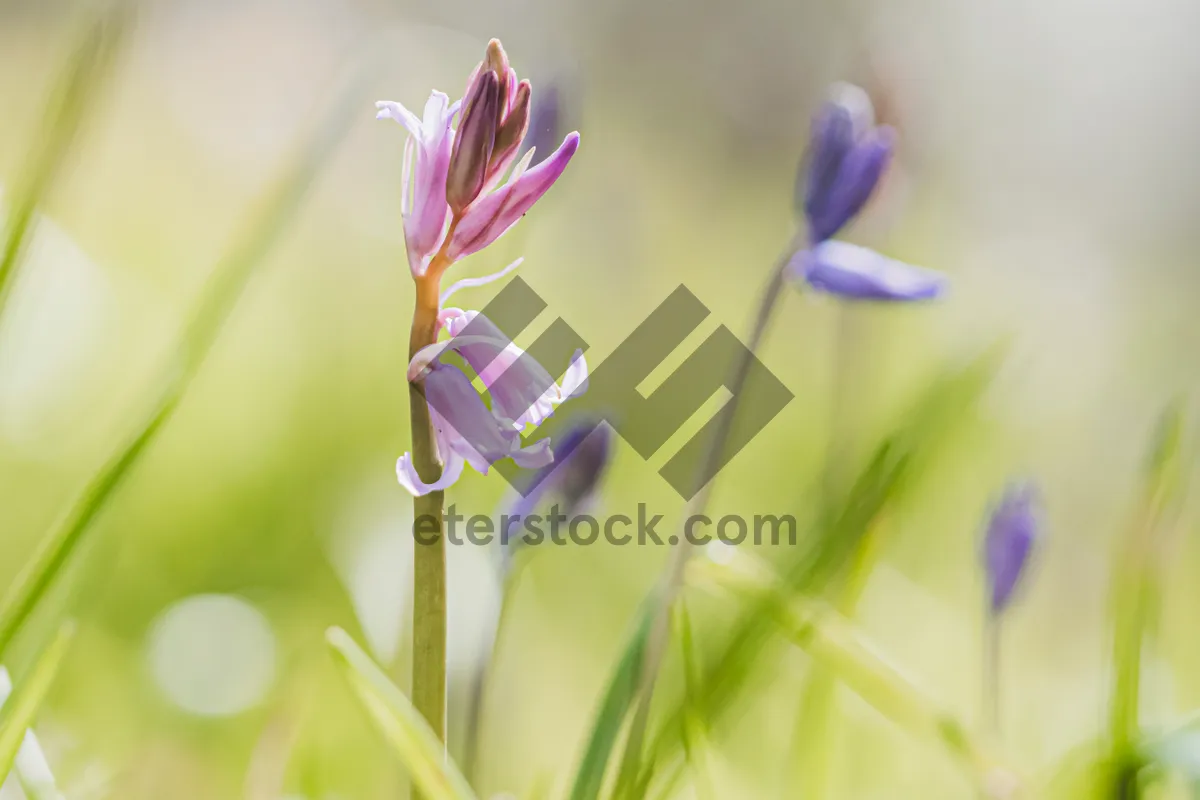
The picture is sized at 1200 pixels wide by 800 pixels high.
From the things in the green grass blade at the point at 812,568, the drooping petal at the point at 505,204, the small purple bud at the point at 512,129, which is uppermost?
the small purple bud at the point at 512,129

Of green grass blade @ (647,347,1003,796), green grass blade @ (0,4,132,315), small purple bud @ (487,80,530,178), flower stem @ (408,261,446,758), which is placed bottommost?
green grass blade @ (647,347,1003,796)

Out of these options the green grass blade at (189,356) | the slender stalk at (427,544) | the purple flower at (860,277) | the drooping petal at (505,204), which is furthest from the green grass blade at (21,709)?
the purple flower at (860,277)

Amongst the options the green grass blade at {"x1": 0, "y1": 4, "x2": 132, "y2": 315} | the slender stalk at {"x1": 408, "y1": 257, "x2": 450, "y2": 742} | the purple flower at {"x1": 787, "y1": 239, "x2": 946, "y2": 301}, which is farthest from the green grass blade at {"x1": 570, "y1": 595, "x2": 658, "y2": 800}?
the green grass blade at {"x1": 0, "y1": 4, "x2": 132, "y2": 315}

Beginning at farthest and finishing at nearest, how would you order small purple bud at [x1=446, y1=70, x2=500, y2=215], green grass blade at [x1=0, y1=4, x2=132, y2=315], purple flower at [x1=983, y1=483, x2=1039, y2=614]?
purple flower at [x1=983, y1=483, x2=1039, y2=614] → green grass blade at [x1=0, y1=4, x2=132, y2=315] → small purple bud at [x1=446, y1=70, x2=500, y2=215]

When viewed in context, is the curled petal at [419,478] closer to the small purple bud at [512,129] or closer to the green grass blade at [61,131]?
the small purple bud at [512,129]

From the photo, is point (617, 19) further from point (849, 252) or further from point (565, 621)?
point (849, 252)

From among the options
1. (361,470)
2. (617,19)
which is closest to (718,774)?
(361,470)

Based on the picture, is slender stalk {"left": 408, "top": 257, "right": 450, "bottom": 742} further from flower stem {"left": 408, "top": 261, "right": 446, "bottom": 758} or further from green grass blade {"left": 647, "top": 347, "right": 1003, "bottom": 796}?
green grass blade {"left": 647, "top": 347, "right": 1003, "bottom": 796}
